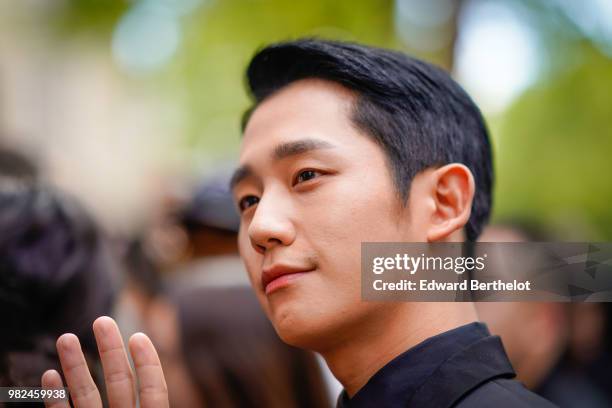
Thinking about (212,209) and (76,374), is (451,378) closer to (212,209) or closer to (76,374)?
(76,374)

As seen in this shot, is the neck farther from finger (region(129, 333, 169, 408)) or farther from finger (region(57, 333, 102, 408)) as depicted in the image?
finger (region(57, 333, 102, 408))

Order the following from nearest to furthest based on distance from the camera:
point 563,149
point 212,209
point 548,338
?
point 548,338 → point 212,209 → point 563,149

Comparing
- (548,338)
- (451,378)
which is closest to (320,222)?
(451,378)

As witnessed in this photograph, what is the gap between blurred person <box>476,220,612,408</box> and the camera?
109 inches

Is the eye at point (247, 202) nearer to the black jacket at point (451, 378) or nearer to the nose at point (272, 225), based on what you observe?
the nose at point (272, 225)

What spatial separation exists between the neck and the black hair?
0.81 feet

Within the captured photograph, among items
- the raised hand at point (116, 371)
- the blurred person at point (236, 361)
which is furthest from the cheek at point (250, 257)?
the blurred person at point (236, 361)

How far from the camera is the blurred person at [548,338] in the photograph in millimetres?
2779

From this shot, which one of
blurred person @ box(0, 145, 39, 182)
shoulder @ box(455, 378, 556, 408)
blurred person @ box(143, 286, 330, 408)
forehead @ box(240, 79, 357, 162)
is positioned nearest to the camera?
shoulder @ box(455, 378, 556, 408)

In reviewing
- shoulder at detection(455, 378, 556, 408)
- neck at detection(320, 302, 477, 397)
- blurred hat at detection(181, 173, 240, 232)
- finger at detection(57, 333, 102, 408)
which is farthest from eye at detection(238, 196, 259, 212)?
blurred hat at detection(181, 173, 240, 232)

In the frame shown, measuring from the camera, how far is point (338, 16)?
19.1 feet

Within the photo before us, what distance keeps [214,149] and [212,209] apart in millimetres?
7686

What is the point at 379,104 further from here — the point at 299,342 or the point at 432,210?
the point at 299,342

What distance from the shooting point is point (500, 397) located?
4.40ft
